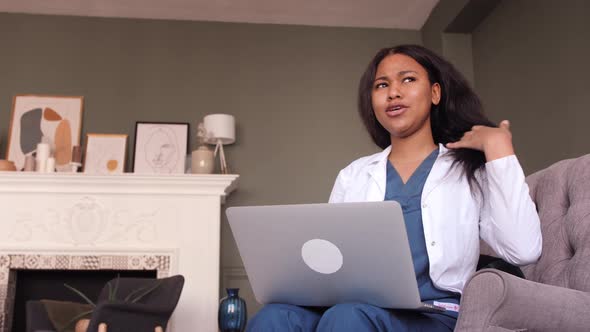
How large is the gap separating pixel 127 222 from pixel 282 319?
2.76 m

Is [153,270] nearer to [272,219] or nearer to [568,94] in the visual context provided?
[568,94]

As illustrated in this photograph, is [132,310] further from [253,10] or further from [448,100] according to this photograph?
[253,10]

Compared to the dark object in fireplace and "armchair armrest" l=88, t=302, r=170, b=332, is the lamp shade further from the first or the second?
"armchair armrest" l=88, t=302, r=170, b=332

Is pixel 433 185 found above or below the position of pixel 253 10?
below

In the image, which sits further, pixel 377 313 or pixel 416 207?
pixel 416 207

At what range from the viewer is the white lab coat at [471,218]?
1474 mm

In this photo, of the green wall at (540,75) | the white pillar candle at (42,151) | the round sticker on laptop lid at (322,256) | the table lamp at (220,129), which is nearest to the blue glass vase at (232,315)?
the table lamp at (220,129)

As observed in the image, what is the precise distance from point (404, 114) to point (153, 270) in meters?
2.77

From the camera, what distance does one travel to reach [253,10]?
453 cm

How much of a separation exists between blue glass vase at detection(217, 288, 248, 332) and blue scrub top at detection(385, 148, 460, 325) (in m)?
2.19

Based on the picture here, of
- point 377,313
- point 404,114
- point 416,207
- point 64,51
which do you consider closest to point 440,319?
point 377,313

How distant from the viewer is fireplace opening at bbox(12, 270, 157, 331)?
407 cm

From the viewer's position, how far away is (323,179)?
4.47 meters

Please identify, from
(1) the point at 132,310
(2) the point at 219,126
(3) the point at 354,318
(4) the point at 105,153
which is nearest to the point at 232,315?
(1) the point at 132,310
